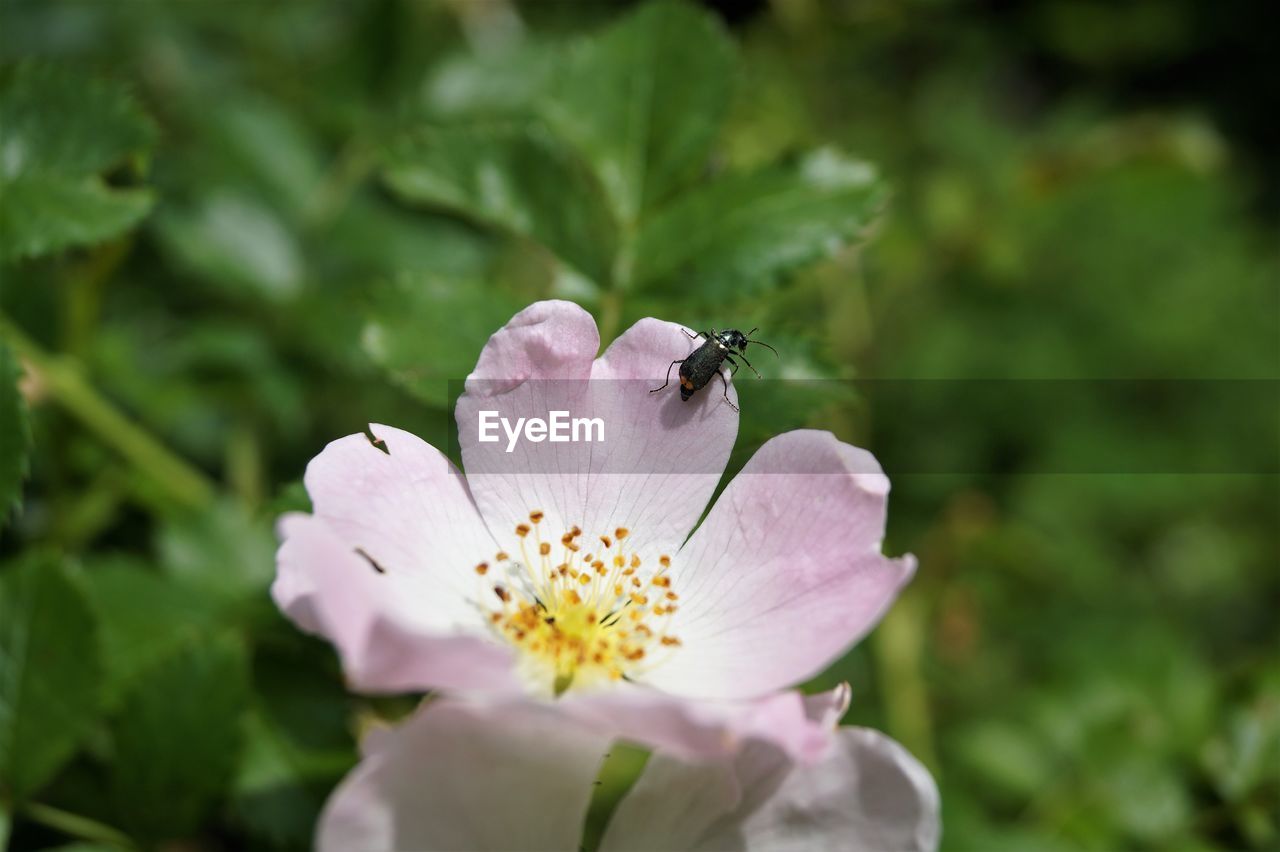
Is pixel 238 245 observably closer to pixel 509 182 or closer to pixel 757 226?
pixel 509 182

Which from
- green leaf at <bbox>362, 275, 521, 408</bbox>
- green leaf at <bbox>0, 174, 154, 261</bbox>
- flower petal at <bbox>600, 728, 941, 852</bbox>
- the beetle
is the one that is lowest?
flower petal at <bbox>600, 728, 941, 852</bbox>

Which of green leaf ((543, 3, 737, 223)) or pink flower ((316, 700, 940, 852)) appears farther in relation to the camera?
green leaf ((543, 3, 737, 223))

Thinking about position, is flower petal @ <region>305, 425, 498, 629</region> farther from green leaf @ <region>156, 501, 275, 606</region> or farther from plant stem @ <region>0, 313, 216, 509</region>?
plant stem @ <region>0, 313, 216, 509</region>

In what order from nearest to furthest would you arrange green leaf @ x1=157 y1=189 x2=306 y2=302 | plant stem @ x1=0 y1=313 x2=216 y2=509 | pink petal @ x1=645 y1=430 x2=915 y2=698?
pink petal @ x1=645 y1=430 x2=915 y2=698, plant stem @ x1=0 y1=313 x2=216 y2=509, green leaf @ x1=157 y1=189 x2=306 y2=302

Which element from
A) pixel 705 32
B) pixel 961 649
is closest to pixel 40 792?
pixel 705 32

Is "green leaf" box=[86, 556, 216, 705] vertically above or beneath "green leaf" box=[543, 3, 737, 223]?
beneath

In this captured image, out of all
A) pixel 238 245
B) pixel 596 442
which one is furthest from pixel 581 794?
pixel 238 245

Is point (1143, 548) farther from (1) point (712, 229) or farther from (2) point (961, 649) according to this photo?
(1) point (712, 229)

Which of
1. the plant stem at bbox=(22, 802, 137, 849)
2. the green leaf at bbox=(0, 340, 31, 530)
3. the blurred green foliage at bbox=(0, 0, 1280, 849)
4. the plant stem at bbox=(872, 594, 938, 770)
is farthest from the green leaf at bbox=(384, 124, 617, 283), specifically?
the plant stem at bbox=(872, 594, 938, 770)

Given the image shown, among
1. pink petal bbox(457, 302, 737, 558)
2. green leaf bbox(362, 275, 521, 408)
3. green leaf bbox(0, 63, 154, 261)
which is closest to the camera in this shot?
pink petal bbox(457, 302, 737, 558)

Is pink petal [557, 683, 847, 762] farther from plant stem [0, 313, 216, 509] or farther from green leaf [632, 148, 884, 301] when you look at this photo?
plant stem [0, 313, 216, 509]
